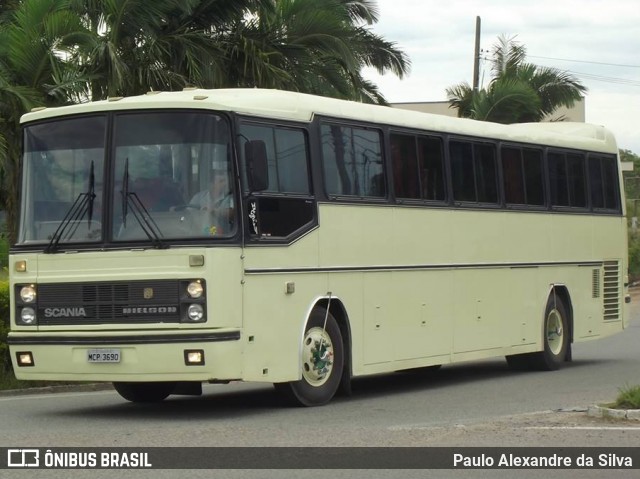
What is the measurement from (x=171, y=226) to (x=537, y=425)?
3991mm

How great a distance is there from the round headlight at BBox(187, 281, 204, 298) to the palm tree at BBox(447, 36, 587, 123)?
26523mm

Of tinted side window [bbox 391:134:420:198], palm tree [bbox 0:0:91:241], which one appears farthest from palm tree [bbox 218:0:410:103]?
tinted side window [bbox 391:134:420:198]

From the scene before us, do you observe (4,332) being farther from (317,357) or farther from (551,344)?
(551,344)

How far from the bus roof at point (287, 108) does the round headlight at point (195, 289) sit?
1772 mm

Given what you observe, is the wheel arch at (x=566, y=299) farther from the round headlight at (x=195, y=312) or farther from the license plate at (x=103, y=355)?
the license plate at (x=103, y=355)

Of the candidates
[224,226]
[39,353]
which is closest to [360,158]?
[224,226]

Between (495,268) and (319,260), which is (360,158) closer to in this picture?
(319,260)

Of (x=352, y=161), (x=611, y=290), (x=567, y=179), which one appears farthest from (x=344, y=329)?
(x=611, y=290)

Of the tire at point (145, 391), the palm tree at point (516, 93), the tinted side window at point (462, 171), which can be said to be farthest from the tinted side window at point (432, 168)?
the palm tree at point (516, 93)

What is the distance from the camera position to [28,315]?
14.1 metres

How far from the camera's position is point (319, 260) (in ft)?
49.4

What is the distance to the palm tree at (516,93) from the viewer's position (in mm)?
39125

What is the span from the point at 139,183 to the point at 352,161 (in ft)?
9.93
